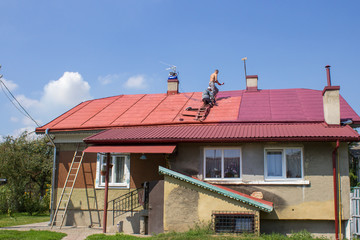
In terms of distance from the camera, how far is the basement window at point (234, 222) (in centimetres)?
1122

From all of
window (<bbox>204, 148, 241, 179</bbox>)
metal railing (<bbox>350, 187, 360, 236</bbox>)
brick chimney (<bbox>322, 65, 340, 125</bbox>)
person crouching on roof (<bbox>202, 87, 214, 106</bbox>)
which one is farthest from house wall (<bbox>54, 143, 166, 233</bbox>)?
metal railing (<bbox>350, 187, 360, 236</bbox>)

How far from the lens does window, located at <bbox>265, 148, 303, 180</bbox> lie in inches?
495

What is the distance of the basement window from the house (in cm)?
3

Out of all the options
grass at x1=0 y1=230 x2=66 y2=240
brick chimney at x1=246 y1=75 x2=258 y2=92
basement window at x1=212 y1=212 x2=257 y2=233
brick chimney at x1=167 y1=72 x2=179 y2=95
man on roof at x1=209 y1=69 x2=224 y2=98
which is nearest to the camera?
basement window at x1=212 y1=212 x2=257 y2=233

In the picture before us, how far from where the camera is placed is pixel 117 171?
15500 millimetres

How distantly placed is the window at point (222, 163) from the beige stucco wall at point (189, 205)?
159 cm

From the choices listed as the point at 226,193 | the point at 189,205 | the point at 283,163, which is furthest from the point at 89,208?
the point at 283,163

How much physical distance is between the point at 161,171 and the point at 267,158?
3755 mm

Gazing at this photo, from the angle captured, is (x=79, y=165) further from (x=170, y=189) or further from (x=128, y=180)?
(x=170, y=189)

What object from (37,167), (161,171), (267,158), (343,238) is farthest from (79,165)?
(37,167)

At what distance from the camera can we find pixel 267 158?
42.3ft

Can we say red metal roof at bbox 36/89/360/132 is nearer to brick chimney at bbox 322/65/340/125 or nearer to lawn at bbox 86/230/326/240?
brick chimney at bbox 322/65/340/125

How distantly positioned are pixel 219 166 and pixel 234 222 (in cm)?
236

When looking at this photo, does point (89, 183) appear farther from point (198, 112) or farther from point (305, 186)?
point (305, 186)
